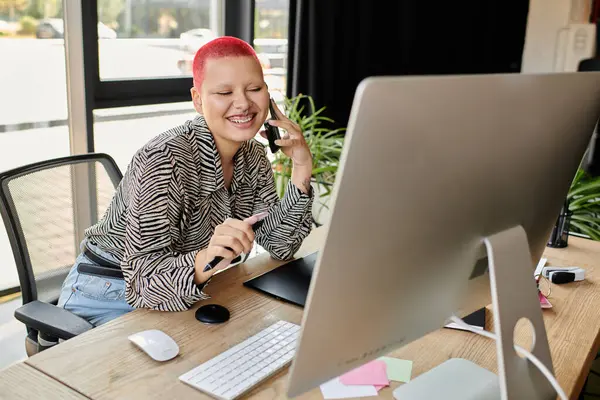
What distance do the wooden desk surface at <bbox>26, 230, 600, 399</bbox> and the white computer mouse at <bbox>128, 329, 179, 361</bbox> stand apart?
12mm

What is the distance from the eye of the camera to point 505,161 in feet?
2.47

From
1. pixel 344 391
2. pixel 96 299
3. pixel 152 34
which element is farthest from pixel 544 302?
pixel 152 34

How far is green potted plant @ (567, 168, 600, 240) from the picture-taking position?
232cm

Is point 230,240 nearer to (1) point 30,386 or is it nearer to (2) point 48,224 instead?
(1) point 30,386

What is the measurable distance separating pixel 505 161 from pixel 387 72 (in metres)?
2.84

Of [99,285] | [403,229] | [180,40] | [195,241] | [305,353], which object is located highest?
[180,40]

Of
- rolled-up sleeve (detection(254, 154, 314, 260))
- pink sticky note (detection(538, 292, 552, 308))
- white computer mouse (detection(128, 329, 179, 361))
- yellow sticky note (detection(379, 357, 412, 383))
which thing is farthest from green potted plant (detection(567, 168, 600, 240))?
white computer mouse (detection(128, 329, 179, 361))

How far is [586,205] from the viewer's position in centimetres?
236

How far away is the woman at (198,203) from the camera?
3.90 ft

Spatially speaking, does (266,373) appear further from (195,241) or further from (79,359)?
(195,241)

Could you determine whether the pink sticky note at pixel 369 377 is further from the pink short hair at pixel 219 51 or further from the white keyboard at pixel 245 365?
the pink short hair at pixel 219 51

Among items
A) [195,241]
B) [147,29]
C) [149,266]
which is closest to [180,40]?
[147,29]

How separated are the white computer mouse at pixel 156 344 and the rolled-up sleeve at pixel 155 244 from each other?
0.39 ft

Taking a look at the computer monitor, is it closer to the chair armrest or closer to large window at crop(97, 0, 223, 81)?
the chair armrest
